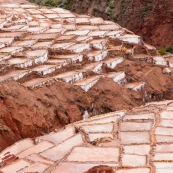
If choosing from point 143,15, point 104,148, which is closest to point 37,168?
point 104,148

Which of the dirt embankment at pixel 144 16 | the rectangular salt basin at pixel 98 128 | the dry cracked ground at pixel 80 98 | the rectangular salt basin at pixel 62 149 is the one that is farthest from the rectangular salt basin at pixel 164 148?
the dirt embankment at pixel 144 16

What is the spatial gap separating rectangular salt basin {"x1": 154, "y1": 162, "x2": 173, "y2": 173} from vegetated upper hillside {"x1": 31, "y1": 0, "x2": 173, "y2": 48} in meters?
17.3

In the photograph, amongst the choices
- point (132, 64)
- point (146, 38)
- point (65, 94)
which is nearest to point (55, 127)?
point (65, 94)

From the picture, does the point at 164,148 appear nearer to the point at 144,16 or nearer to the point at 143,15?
the point at 144,16

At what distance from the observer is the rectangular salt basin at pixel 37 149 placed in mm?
4487

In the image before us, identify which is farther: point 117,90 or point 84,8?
point 84,8

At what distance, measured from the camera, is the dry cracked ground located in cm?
436

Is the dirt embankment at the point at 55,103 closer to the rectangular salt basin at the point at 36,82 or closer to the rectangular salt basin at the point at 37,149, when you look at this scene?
the rectangular salt basin at the point at 36,82

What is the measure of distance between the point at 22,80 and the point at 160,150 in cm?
256

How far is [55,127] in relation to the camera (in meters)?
5.83

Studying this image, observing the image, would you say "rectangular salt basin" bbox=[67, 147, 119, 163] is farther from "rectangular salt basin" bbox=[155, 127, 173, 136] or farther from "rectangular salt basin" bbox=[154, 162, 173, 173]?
"rectangular salt basin" bbox=[155, 127, 173, 136]

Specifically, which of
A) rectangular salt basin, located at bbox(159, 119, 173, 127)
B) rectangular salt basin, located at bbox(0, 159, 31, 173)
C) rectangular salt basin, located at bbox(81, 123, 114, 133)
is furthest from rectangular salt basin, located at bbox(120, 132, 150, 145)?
rectangular salt basin, located at bbox(0, 159, 31, 173)

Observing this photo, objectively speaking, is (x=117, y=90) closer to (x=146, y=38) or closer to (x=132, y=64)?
(x=132, y=64)

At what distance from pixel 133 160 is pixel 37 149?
101 centimetres
